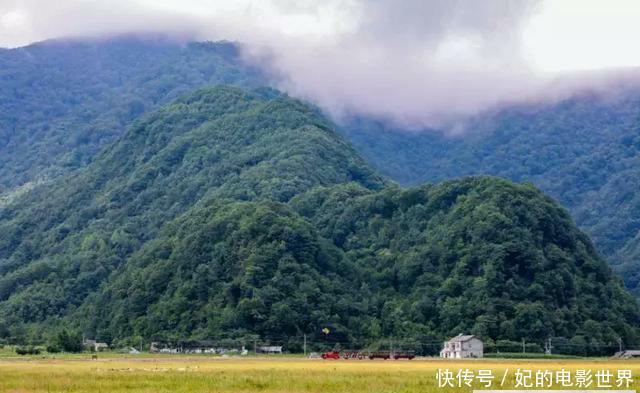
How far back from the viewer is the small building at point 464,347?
5423 inches

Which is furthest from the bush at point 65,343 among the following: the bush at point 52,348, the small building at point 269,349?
the small building at point 269,349

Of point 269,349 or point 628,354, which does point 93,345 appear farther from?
point 628,354

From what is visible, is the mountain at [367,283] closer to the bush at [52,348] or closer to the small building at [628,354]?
the small building at [628,354]

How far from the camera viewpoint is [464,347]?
456 feet

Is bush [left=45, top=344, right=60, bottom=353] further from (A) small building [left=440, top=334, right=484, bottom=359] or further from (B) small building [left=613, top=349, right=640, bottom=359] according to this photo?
(B) small building [left=613, top=349, right=640, bottom=359]

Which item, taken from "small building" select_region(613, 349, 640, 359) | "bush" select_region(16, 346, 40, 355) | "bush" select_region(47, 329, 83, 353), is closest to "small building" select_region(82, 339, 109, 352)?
"bush" select_region(47, 329, 83, 353)

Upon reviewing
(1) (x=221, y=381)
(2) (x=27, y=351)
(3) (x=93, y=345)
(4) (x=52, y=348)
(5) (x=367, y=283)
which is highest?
(5) (x=367, y=283)

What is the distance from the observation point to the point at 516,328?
500 ft

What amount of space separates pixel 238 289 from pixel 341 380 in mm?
94730

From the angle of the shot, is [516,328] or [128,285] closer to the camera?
[516,328]

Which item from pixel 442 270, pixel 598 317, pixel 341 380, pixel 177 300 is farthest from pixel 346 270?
pixel 341 380

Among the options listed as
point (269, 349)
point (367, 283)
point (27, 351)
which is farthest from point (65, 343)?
point (367, 283)

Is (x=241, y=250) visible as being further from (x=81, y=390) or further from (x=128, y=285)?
(x=81, y=390)

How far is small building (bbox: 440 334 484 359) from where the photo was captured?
13774 centimetres
